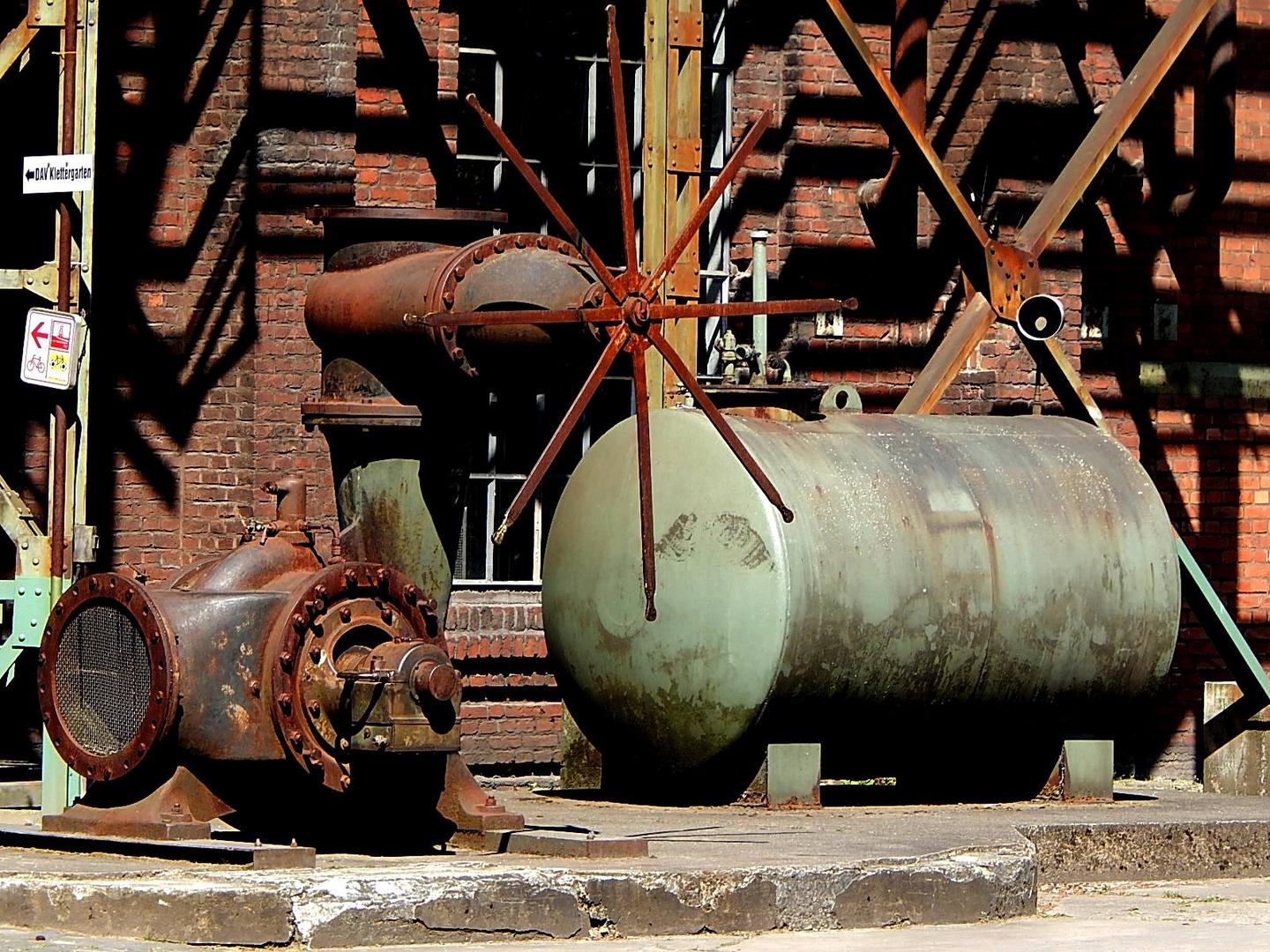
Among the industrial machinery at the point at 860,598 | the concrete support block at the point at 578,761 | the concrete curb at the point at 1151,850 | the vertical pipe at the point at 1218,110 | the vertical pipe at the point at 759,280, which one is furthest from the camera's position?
the vertical pipe at the point at 1218,110

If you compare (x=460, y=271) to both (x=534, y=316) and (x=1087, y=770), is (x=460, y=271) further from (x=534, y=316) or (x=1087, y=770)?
(x=1087, y=770)

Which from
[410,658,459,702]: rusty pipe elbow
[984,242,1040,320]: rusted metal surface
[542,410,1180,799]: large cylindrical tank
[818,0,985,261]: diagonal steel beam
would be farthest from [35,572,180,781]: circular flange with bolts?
[984,242,1040,320]: rusted metal surface

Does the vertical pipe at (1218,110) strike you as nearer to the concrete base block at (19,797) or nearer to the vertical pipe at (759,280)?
the vertical pipe at (759,280)

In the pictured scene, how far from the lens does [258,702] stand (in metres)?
6.97

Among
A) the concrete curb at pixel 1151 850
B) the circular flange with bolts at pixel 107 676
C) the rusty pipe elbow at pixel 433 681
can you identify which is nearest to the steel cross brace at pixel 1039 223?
the concrete curb at pixel 1151 850

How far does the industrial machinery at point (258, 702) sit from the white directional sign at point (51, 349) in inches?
67.6

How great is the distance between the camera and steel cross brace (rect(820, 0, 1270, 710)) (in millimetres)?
10906

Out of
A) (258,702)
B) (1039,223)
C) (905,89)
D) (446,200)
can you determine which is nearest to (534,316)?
(258,702)

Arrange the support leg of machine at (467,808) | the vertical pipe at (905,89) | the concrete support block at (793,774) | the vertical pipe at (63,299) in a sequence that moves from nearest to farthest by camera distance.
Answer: the support leg of machine at (467,808) < the vertical pipe at (63,299) < the concrete support block at (793,774) < the vertical pipe at (905,89)

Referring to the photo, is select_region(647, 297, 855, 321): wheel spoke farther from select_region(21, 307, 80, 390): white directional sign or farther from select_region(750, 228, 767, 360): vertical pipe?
select_region(750, 228, 767, 360): vertical pipe

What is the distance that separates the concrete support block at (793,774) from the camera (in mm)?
9289

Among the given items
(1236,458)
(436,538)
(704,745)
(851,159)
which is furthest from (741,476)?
(1236,458)

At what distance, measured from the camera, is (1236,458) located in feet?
43.0

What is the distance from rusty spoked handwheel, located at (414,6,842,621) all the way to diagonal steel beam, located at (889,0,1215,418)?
4030 millimetres
